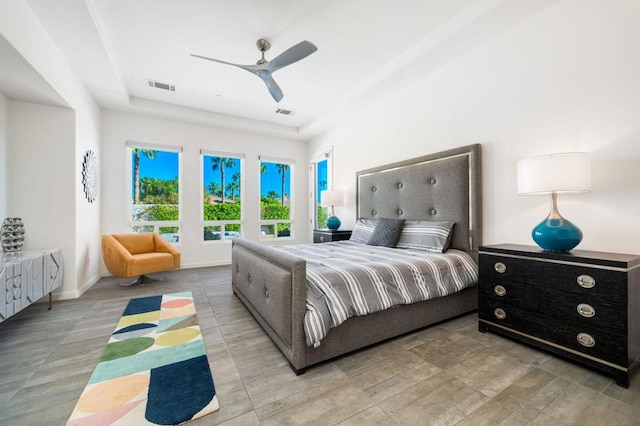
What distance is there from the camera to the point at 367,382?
61.9 inches

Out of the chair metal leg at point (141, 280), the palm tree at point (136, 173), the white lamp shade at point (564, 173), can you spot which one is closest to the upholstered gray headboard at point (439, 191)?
the white lamp shade at point (564, 173)

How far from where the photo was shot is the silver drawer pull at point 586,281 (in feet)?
5.33

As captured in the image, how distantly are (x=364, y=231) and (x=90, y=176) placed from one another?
12.9 ft

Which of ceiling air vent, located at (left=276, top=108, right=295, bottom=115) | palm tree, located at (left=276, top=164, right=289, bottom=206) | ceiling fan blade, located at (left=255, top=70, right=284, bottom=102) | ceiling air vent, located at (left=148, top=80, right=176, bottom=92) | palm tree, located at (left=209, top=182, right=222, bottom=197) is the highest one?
ceiling air vent, located at (left=148, top=80, right=176, bottom=92)

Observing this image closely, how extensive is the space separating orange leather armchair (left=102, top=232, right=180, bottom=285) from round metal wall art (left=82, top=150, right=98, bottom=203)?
0.64m

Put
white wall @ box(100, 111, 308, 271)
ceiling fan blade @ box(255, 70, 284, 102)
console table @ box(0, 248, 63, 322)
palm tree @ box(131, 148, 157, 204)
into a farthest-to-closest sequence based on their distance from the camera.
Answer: palm tree @ box(131, 148, 157, 204) → white wall @ box(100, 111, 308, 271) → ceiling fan blade @ box(255, 70, 284, 102) → console table @ box(0, 248, 63, 322)

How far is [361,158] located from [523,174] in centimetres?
267

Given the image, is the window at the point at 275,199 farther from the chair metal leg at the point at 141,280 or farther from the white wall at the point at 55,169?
the white wall at the point at 55,169

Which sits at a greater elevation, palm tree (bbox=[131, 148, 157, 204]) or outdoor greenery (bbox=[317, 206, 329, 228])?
palm tree (bbox=[131, 148, 157, 204])

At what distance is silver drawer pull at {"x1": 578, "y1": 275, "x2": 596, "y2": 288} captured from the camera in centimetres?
162

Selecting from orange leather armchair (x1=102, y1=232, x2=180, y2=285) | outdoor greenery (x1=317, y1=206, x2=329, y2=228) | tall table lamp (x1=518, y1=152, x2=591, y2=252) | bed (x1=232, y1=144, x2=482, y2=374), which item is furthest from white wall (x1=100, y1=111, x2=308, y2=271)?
tall table lamp (x1=518, y1=152, x2=591, y2=252)

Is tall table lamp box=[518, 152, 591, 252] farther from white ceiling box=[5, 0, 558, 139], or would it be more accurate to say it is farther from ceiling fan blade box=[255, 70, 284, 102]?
ceiling fan blade box=[255, 70, 284, 102]

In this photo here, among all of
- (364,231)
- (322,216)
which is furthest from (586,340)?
(322,216)

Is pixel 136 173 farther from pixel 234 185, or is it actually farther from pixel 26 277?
pixel 26 277
